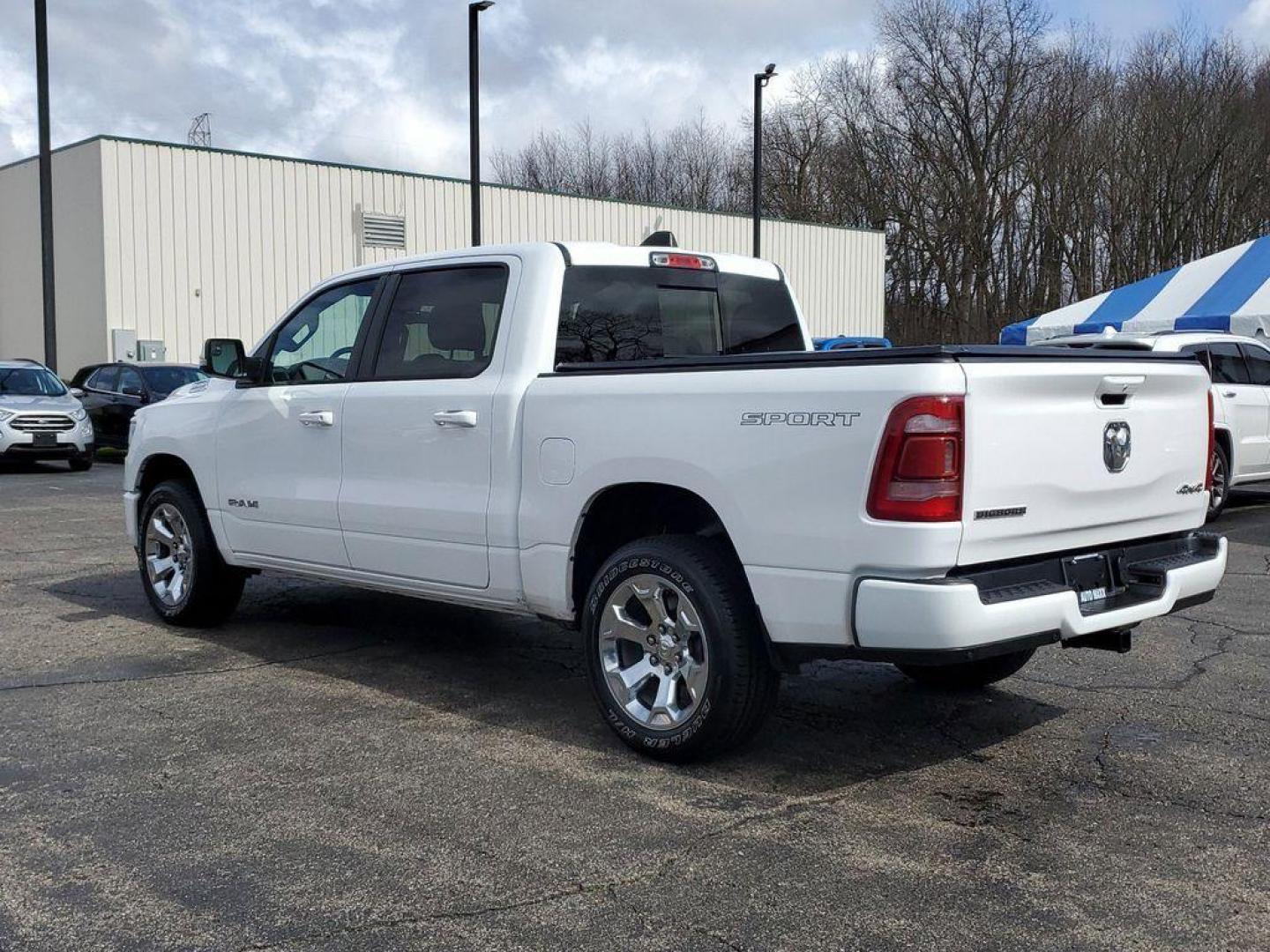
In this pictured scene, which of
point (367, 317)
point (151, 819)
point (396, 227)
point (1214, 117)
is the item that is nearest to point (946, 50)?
point (1214, 117)

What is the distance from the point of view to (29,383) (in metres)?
18.7

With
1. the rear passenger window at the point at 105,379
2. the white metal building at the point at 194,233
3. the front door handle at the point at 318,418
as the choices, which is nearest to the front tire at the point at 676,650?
the front door handle at the point at 318,418

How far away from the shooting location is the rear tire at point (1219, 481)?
11641 mm

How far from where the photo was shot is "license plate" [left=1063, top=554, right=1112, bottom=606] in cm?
420

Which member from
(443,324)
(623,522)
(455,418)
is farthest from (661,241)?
(623,522)

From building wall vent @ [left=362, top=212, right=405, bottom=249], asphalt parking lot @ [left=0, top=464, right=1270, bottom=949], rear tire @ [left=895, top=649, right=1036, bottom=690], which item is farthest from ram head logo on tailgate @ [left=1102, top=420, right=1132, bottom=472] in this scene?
building wall vent @ [left=362, top=212, right=405, bottom=249]

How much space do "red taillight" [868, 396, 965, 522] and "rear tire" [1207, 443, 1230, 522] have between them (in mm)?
8776

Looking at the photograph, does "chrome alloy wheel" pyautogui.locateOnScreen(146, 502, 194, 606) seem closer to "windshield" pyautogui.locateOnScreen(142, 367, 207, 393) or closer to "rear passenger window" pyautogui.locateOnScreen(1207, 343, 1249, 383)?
"rear passenger window" pyautogui.locateOnScreen(1207, 343, 1249, 383)

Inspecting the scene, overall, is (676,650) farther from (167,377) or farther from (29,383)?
(167,377)

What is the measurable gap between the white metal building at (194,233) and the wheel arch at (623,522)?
21012mm

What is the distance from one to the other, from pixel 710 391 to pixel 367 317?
225 centimetres

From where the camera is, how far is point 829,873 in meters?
3.55

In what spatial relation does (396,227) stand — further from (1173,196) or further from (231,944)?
(231,944)

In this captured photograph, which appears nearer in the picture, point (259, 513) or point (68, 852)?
point (68, 852)
